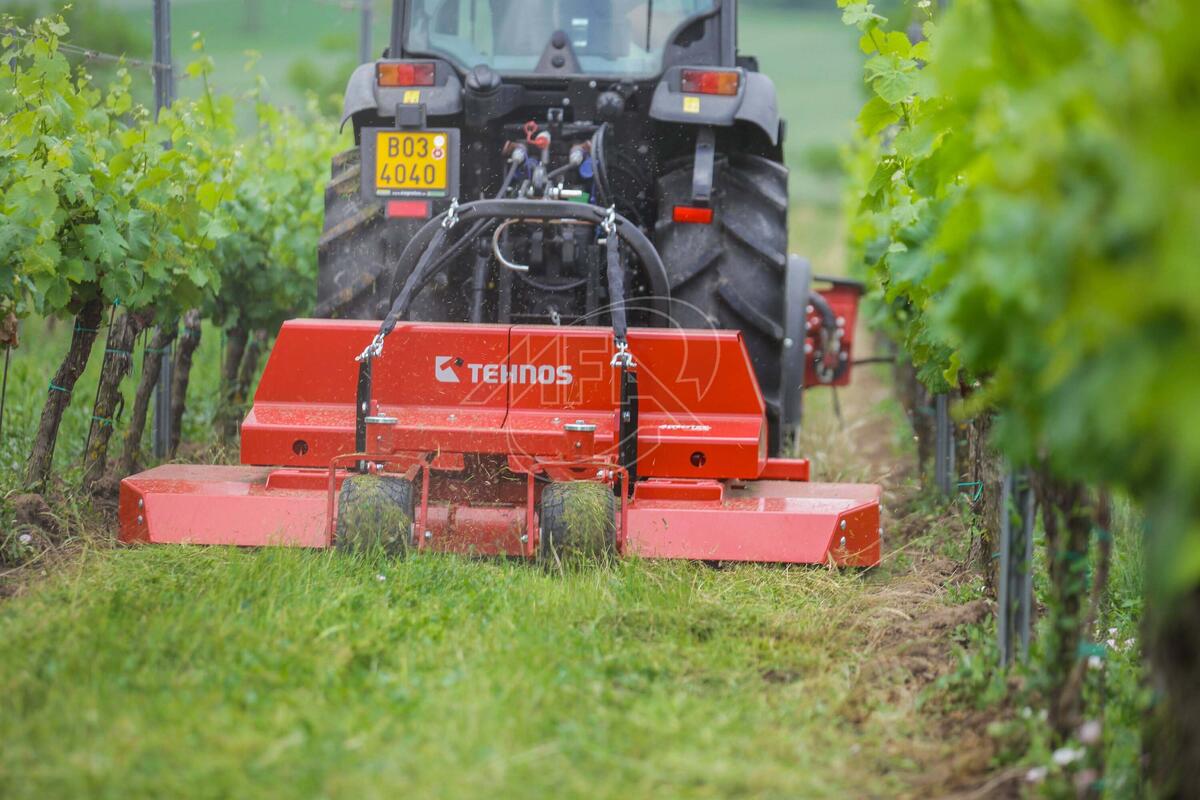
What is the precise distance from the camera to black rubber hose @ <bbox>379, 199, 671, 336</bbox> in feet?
14.3

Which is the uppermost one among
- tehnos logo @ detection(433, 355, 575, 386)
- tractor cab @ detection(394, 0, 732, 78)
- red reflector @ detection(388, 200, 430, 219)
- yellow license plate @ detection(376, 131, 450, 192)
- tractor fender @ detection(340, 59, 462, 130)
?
tractor cab @ detection(394, 0, 732, 78)

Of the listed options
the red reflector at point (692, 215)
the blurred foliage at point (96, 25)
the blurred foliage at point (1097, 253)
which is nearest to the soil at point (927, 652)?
the blurred foliage at point (1097, 253)

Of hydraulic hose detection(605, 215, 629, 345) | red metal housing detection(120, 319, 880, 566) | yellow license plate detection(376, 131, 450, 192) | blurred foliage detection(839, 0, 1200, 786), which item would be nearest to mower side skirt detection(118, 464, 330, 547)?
red metal housing detection(120, 319, 880, 566)

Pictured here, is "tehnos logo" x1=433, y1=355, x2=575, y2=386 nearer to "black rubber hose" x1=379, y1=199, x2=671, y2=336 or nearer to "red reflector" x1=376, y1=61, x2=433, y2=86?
"black rubber hose" x1=379, y1=199, x2=671, y2=336

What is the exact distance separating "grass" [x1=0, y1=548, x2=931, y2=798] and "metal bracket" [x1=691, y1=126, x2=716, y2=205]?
1406 mm

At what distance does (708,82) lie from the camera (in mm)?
4977

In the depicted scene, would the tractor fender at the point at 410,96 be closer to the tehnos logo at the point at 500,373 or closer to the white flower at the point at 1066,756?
the tehnos logo at the point at 500,373

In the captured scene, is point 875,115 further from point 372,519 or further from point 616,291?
point 372,519

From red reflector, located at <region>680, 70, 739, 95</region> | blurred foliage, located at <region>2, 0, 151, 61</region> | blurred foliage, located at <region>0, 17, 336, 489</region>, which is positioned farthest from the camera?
blurred foliage, located at <region>2, 0, 151, 61</region>

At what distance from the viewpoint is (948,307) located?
2.44 m

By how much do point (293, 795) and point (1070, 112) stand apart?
1637 mm

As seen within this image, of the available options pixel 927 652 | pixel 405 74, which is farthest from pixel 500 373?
pixel 927 652

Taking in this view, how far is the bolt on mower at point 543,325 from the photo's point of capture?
13.8ft

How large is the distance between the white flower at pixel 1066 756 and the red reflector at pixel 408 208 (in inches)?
111
